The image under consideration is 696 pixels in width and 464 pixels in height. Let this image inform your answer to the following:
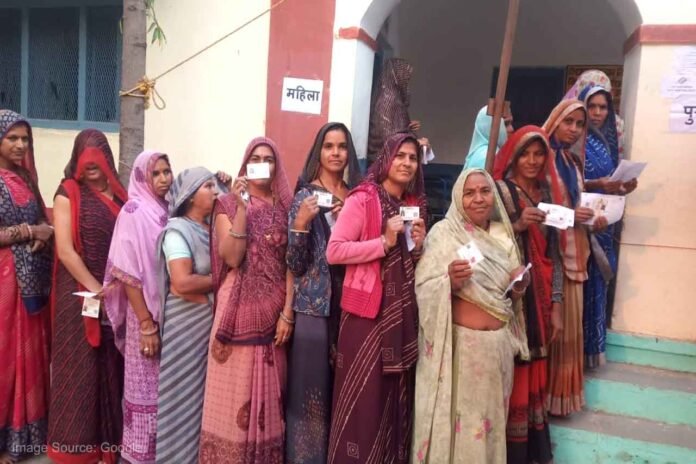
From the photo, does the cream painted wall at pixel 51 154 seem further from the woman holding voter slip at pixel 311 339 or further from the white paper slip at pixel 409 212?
the white paper slip at pixel 409 212

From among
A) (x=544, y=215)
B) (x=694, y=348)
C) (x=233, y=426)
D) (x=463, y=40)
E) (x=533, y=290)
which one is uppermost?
(x=463, y=40)

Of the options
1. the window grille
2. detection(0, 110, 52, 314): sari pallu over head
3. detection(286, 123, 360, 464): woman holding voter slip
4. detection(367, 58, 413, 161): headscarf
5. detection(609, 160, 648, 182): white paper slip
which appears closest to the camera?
detection(286, 123, 360, 464): woman holding voter slip

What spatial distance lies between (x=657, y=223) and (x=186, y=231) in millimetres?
2960

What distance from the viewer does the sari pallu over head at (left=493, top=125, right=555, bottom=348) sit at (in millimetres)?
2771

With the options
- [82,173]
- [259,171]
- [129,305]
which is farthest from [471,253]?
[82,173]

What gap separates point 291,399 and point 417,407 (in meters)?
0.63

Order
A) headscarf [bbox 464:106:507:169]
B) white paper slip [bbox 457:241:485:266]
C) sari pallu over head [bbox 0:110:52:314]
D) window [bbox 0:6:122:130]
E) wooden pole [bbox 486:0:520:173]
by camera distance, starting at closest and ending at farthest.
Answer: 1. white paper slip [bbox 457:241:485:266]
2. wooden pole [bbox 486:0:520:173]
3. sari pallu over head [bbox 0:110:52:314]
4. headscarf [bbox 464:106:507:169]
5. window [bbox 0:6:122:130]

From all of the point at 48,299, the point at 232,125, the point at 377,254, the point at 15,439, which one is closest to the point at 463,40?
the point at 232,125

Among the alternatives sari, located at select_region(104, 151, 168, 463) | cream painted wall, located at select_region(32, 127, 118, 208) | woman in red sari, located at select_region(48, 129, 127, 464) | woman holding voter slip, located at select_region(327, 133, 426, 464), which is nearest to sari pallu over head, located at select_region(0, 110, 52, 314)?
woman in red sari, located at select_region(48, 129, 127, 464)

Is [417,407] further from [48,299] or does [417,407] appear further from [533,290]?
[48,299]

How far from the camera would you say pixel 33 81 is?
588cm

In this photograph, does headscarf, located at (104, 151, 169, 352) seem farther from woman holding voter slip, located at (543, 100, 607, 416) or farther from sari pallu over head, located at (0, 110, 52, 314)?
woman holding voter slip, located at (543, 100, 607, 416)

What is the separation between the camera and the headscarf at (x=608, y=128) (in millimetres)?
3268

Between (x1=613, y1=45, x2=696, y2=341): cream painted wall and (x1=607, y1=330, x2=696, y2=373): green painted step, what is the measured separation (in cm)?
9
